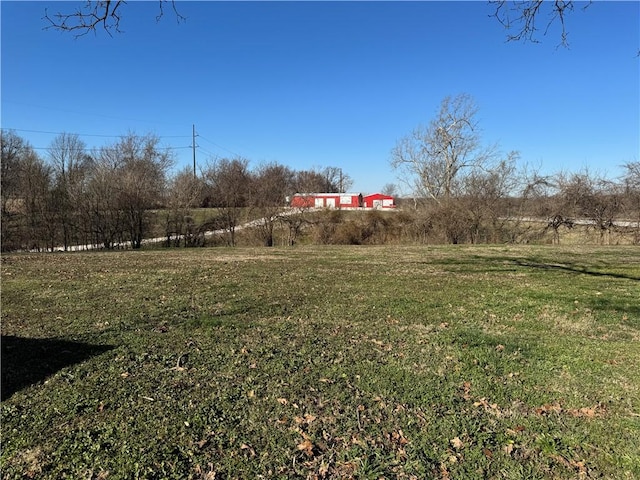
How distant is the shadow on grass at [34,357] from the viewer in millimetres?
3598

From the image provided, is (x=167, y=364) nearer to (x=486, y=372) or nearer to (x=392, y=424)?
(x=392, y=424)

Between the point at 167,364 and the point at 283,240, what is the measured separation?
1972cm

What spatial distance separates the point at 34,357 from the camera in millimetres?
4137

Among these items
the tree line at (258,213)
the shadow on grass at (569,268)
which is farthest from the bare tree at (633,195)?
the shadow on grass at (569,268)

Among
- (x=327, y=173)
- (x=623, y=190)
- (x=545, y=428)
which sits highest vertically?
(x=327, y=173)

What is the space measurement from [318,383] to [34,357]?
2833mm

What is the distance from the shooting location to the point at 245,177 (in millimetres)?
25531

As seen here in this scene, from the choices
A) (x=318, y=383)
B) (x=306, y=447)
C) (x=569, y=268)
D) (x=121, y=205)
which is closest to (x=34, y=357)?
(x=318, y=383)

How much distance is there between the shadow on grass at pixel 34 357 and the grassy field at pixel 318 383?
24 mm

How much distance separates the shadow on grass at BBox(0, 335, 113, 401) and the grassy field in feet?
0.08

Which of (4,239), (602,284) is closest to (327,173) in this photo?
(4,239)

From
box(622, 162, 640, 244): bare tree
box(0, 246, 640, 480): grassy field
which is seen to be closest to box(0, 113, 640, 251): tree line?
box(622, 162, 640, 244): bare tree

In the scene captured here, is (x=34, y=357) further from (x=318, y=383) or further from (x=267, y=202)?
(x=267, y=202)

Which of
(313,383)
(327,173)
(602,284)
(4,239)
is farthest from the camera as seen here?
(327,173)
